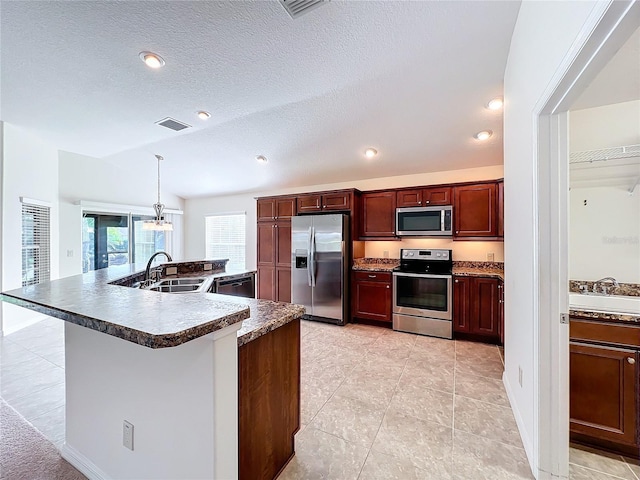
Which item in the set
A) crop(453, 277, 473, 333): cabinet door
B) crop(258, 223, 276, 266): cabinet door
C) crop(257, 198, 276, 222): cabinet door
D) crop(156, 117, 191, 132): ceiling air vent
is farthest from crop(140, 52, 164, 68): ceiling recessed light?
crop(453, 277, 473, 333): cabinet door

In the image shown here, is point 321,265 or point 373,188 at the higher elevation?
point 373,188

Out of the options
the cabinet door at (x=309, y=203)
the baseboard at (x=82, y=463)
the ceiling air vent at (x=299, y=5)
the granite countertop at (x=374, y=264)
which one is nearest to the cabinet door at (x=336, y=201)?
the cabinet door at (x=309, y=203)

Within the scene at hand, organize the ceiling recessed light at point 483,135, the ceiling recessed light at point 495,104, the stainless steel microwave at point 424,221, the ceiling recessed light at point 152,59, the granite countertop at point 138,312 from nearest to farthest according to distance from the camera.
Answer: the granite countertop at point 138,312 → the ceiling recessed light at point 152,59 → the ceiling recessed light at point 495,104 → the ceiling recessed light at point 483,135 → the stainless steel microwave at point 424,221

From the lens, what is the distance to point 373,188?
4.48m

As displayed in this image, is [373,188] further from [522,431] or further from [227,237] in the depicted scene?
[227,237]

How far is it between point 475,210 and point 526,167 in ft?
6.64

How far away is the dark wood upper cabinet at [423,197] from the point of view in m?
3.64

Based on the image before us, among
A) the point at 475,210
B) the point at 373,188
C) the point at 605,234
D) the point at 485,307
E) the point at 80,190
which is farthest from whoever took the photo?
the point at 80,190

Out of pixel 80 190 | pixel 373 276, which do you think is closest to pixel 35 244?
pixel 80 190

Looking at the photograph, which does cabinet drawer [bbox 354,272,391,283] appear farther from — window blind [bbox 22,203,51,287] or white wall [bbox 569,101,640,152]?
window blind [bbox 22,203,51,287]

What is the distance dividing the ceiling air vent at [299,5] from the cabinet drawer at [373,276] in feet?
10.1

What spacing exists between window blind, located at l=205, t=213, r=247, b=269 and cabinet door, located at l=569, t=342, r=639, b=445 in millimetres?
5538

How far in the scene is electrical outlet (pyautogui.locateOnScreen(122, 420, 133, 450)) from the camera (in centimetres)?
123

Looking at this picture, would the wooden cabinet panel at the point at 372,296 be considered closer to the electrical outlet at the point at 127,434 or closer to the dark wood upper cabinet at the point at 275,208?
the dark wood upper cabinet at the point at 275,208
